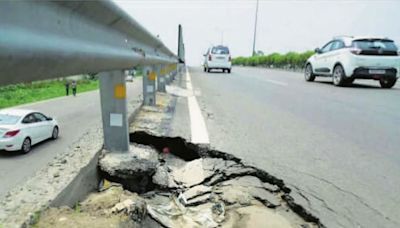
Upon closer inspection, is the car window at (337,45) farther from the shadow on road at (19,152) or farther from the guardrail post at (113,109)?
the guardrail post at (113,109)

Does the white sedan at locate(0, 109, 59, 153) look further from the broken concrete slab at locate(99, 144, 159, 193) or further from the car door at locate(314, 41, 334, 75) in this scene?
the car door at locate(314, 41, 334, 75)

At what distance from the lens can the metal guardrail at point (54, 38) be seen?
966 mm

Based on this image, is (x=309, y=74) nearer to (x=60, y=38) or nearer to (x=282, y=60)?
(x=60, y=38)

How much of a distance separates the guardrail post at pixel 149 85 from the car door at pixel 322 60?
9.19 m

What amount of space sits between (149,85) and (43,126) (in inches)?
75.3

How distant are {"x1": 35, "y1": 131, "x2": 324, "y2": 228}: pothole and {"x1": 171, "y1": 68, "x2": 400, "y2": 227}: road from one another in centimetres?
18

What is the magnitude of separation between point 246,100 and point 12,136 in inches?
191

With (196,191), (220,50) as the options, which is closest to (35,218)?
(196,191)

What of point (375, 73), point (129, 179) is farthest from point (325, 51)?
point (129, 179)

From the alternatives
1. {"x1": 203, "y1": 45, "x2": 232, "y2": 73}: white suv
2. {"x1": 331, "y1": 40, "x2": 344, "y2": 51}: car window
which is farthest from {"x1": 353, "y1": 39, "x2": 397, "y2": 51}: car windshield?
{"x1": 203, "y1": 45, "x2": 232, "y2": 73}: white suv

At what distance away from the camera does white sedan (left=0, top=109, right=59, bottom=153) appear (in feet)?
18.0

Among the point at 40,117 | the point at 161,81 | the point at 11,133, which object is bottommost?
the point at 11,133

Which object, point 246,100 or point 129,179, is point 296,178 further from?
point 246,100

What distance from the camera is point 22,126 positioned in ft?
18.4
